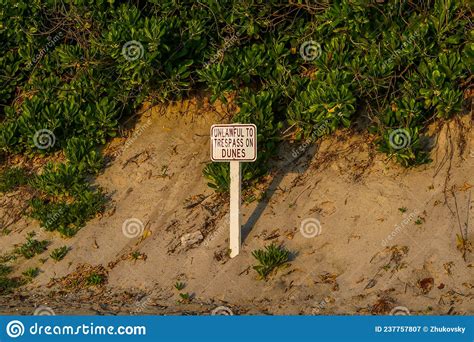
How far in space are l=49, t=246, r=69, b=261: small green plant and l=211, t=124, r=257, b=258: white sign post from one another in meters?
2.75

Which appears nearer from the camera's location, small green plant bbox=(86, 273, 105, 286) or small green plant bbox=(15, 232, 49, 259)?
small green plant bbox=(86, 273, 105, 286)

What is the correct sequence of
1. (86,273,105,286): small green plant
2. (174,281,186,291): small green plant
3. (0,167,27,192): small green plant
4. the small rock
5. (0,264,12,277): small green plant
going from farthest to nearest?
(0,167,27,192): small green plant
(0,264,12,277): small green plant
the small rock
(86,273,105,286): small green plant
(174,281,186,291): small green plant

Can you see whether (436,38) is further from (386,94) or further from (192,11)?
(192,11)

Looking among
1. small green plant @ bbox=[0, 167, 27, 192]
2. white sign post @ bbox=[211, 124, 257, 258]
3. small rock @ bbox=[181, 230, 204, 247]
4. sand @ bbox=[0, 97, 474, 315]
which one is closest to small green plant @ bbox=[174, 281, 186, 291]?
sand @ bbox=[0, 97, 474, 315]

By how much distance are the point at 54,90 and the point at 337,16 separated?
5277 mm

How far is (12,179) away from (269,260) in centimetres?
552

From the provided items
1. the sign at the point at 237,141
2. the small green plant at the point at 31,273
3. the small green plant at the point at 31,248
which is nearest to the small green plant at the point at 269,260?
the sign at the point at 237,141

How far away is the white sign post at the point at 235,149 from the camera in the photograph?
10.8 meters

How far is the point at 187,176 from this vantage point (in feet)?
42.3

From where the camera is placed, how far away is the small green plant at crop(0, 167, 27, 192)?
44.3 feet

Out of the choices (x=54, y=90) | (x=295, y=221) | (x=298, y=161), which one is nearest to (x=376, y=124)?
(x=298, y=161)

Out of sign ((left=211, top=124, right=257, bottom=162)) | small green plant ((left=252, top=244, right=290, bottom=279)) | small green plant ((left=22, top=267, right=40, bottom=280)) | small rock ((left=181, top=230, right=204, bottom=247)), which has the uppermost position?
sign ((left=211, top=124, right=257, bottom=162))

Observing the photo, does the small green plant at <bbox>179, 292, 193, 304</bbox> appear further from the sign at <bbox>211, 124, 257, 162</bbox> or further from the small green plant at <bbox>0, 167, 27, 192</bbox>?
the small green plant at <bbox>0, 167, 27, 192</bbox>

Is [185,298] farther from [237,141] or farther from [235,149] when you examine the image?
[237,141]
